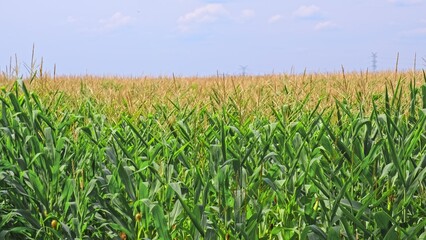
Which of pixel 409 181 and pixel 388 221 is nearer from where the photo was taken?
pixel 388 221

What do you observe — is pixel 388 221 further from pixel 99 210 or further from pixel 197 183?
pixel 99 210

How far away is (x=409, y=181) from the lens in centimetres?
243

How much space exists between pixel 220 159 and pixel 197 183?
28 cm

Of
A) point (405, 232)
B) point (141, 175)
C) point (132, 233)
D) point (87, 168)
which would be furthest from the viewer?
point (87, 168)

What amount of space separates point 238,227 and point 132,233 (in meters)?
0.57

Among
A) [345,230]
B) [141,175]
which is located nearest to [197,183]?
[141,175]

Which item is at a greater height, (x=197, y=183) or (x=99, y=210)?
(x=197, y=183)

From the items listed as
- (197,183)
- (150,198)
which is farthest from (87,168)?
(197,183)

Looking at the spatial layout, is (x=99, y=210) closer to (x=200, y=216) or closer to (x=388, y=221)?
(x=200, y=216)

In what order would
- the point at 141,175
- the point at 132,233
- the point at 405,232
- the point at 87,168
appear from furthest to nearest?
the point at 87,168 < the point at 141,175 < the point at 132,233 < the point at 405,232

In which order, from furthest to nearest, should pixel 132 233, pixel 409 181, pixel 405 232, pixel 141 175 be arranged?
pixel 141 175, pixel 132 233, pixel 409 181, pixel 405 232

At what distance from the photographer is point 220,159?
109 inches

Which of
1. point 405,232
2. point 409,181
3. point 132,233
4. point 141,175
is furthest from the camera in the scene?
point 141,175

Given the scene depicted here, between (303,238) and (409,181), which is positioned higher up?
(409,181)
